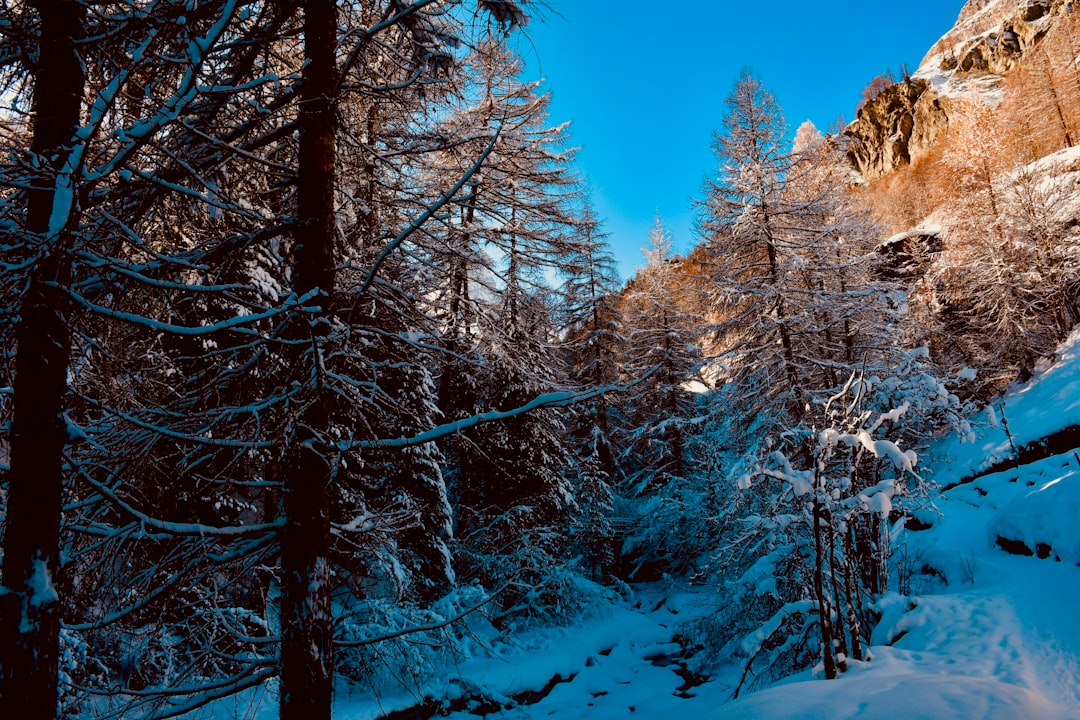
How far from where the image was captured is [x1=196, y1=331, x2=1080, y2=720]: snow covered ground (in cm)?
346

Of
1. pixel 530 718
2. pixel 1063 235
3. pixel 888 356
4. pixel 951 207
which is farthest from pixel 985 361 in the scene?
pixel 530 718

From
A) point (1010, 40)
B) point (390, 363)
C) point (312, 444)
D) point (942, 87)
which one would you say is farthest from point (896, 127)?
point (312, 444)

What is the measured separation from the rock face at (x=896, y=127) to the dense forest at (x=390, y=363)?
2178 cm

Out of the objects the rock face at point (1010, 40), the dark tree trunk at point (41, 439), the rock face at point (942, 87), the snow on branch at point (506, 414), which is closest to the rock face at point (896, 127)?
the rock face at point (942, 87)

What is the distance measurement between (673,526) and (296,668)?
52.5 feet

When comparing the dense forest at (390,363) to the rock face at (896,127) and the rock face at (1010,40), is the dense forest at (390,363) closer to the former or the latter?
the rock face at (896,127)

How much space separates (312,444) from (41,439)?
109cm

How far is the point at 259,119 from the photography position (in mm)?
3242

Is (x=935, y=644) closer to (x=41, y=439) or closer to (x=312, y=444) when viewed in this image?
(x=312, y=444)

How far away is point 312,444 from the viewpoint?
2.78m

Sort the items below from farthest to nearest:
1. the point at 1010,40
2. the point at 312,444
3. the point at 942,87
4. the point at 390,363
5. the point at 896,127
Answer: the point at 896,127
the point at 942,87
the point at 1010,40
the point at 390,363
the point at 312,444

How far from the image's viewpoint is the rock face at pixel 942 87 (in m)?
43.1

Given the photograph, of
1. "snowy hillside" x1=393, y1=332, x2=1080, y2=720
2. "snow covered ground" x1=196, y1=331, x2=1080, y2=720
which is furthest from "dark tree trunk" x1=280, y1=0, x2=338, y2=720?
"snowy hillside" x1=393, y1=332, x2=1080, y2=720

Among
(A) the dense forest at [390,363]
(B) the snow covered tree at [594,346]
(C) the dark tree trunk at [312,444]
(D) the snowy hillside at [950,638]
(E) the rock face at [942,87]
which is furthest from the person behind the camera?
(E) the rock face at [942,87]
